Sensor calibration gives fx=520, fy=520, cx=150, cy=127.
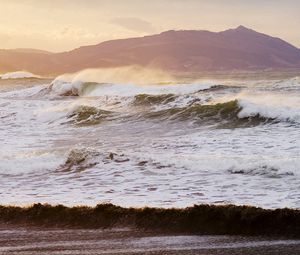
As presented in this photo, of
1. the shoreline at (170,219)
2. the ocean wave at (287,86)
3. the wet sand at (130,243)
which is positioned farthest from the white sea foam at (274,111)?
the wet sand at (130,243)

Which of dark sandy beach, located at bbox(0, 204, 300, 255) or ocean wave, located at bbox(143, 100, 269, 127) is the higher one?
ocean wave, located at bbox(143, 100, 269, 127)

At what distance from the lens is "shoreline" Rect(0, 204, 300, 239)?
6406 millimetres

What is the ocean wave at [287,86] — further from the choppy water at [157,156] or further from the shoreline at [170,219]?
the shoreline at [170,219]

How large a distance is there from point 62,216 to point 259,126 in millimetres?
12948

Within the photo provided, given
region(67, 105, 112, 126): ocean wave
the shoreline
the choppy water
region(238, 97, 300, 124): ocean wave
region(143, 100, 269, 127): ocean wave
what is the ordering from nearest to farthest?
the shoreline, the choppy water, region(238, 97, 300, 124): ocean wave, region(143, 100, 269, 127): ocean wave, region(67, 105, 112, 126): ocean wave

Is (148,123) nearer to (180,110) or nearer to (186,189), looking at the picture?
(180,110)

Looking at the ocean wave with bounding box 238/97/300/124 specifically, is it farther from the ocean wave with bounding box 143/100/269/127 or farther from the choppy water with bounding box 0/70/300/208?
the ocean wave with bounding box 143/100/269/127

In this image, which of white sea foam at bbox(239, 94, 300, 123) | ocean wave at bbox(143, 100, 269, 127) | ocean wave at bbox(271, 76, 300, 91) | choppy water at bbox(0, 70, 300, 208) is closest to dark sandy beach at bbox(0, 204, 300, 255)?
choppy water at bbox(0, 70, 300, 208)

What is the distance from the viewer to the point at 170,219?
269 inches

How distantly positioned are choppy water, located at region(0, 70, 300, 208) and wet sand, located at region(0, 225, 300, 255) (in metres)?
1.79

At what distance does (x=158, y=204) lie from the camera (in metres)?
8.21

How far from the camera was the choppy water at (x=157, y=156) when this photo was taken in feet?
29.8

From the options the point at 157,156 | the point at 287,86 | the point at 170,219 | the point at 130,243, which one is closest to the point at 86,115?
the point at 157,156

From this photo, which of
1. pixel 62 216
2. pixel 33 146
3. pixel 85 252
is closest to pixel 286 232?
pixel 85 252
